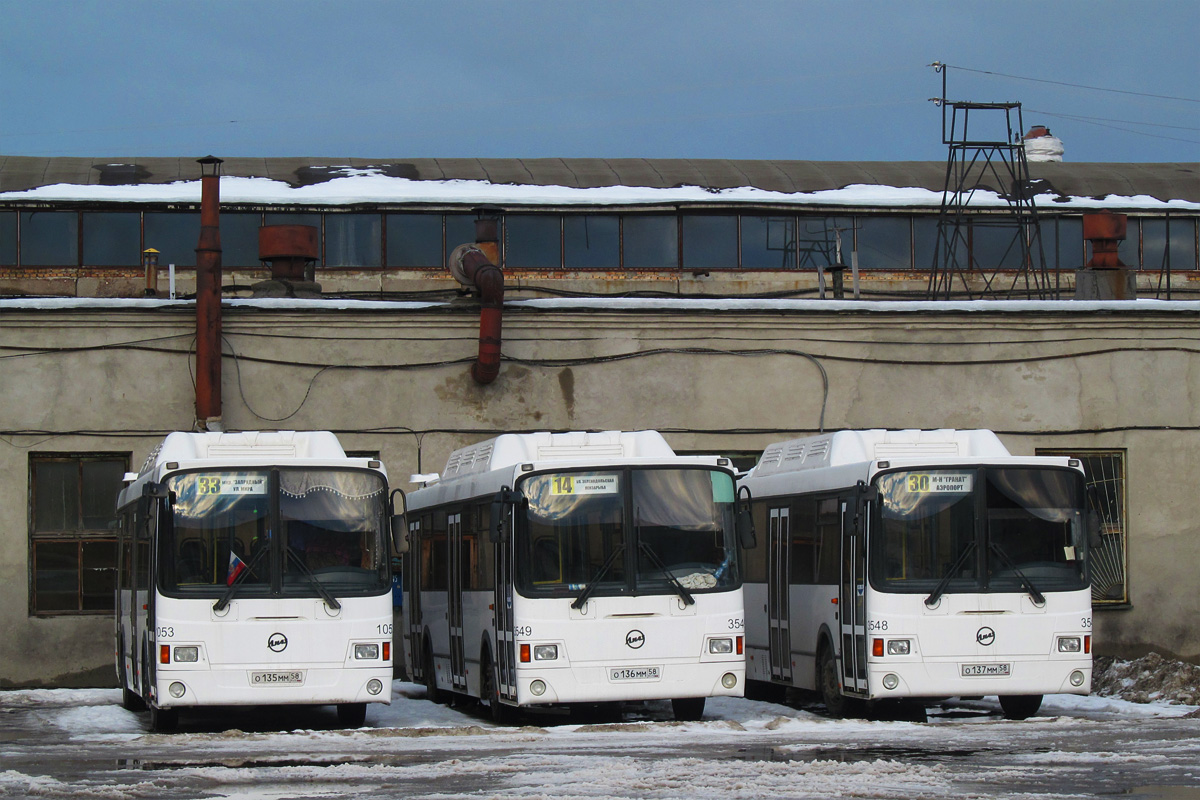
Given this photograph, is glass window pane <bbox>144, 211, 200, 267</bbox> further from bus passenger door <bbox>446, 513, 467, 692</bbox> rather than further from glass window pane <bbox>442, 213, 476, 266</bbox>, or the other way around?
bus passenger door <bbox>446, 513, 467, 692</bbox>

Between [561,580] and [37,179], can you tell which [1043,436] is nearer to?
[561,580]

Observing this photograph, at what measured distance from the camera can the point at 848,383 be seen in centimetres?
2220

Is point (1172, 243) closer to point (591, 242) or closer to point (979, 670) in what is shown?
point (591, 242)

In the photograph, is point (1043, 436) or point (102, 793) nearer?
point (102, 793)

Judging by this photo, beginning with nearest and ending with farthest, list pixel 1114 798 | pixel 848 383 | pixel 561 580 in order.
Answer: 1. pixel 1114 798
2. pixel 561 580
3. pixel 848 383

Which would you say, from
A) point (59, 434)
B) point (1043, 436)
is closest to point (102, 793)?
point (59, 434)

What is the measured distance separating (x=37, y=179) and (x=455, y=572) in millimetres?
26268

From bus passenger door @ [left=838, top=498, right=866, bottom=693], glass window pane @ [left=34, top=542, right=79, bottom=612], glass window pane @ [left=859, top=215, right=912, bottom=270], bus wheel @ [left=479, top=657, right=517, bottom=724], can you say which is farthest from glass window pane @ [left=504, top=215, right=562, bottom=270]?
bus passenger door @ [left=838, top=498, right=866, bottom=693]

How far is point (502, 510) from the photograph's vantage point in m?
15.3

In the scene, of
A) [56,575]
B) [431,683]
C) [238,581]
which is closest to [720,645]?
[238,581]

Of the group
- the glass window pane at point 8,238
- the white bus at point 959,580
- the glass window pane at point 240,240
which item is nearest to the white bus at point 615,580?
the white bus at point 959,580

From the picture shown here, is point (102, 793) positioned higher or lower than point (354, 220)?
lower

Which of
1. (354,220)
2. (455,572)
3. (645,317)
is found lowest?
(455,572)

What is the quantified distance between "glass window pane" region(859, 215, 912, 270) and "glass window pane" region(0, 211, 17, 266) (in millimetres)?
19804
